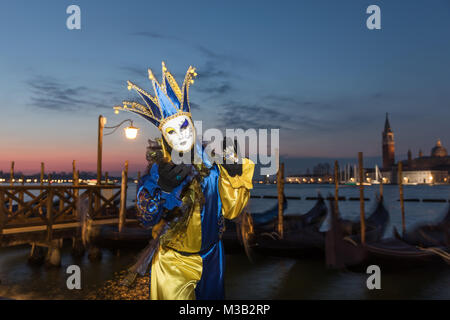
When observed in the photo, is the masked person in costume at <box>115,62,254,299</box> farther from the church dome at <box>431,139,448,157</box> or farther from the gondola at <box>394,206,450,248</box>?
the church dome at <box>431,139,448,157</box>

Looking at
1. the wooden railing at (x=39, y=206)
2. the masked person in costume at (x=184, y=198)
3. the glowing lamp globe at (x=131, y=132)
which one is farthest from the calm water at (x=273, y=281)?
the masked person in costume at (x=184, y=198)

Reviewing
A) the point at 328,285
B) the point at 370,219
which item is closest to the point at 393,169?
the point at 370,219

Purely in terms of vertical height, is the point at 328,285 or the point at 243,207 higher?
the point at 243,207

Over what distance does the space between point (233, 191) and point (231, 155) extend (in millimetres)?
268

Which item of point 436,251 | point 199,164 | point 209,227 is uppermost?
point 199,164

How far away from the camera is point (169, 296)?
2.24m

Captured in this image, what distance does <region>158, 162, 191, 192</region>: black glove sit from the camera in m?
2.15

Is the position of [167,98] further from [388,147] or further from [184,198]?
[388,147]

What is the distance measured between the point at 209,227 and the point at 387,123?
12865 cm

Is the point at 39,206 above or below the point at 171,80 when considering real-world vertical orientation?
below

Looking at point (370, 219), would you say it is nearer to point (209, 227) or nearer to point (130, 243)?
point (130, 243)

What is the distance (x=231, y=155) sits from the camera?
252cm

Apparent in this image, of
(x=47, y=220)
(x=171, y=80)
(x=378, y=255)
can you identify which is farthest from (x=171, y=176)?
(x=378, y=255)
